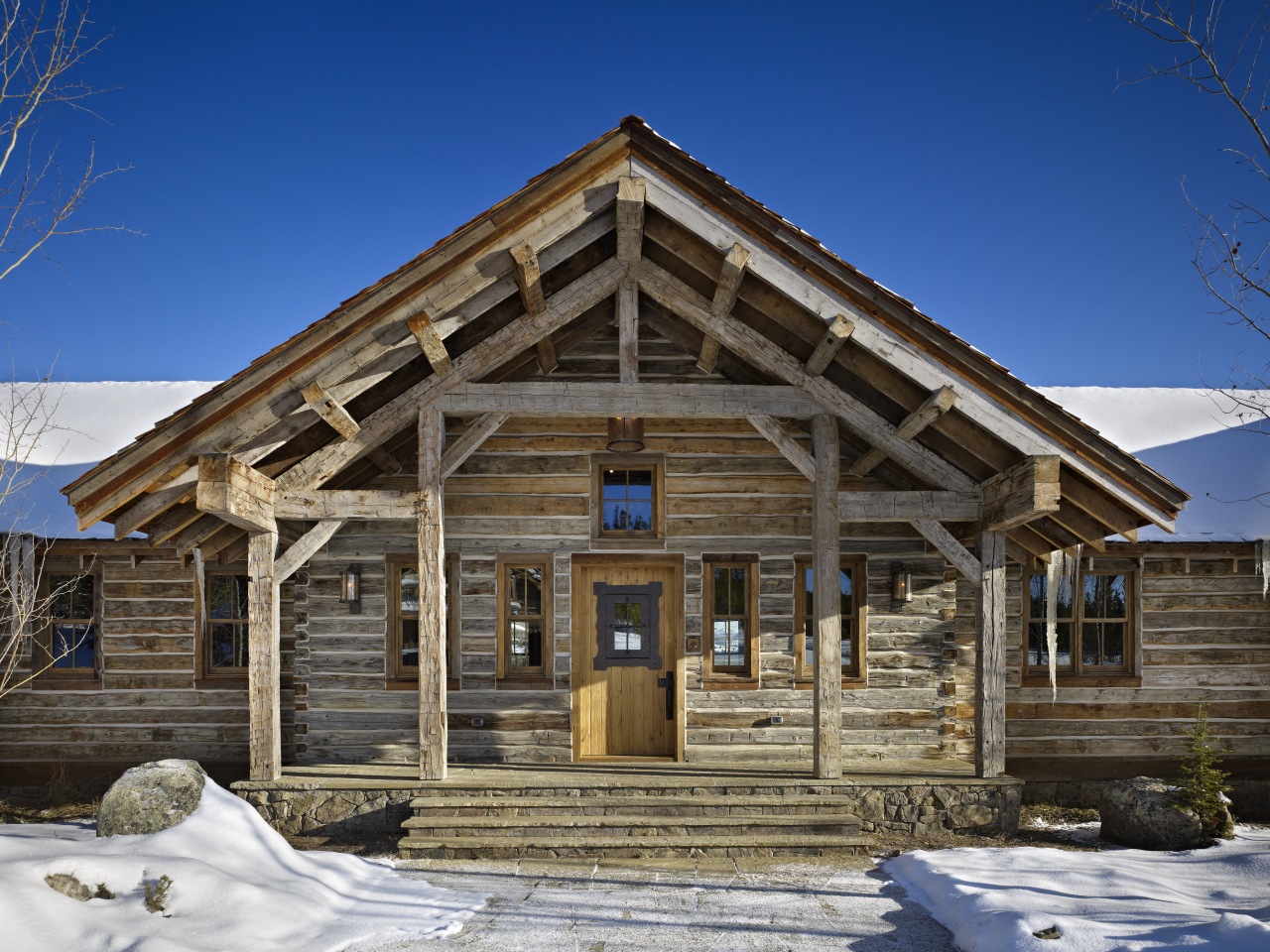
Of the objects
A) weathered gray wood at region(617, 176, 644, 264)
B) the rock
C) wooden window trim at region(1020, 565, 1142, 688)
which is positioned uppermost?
weathered gray wood at region(617, 176, 644, 264)

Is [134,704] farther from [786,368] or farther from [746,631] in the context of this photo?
[786,368]

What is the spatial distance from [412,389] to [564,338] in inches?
88.8

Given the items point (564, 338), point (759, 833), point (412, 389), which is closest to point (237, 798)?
point (412, 389)

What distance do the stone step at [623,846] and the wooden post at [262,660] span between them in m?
1.74

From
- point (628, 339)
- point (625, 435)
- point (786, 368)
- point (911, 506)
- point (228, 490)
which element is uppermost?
point (628, 339)

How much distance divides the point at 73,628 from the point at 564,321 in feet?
24.8

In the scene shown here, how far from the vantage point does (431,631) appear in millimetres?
8711

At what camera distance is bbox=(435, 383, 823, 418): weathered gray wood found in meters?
8.89

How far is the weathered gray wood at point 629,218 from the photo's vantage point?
318 inches

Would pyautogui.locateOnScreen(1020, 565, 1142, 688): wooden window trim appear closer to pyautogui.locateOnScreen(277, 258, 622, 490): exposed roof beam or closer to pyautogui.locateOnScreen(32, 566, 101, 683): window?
pyautogui.locateOnScreen(277, 258, 622, 490): exposed roof beam

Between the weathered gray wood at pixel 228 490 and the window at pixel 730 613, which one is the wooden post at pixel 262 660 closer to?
the weathered gray wood at pixel 228 490

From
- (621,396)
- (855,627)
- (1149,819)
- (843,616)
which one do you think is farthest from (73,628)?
(1149,819)

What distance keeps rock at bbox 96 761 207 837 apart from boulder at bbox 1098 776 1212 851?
8.86 meters

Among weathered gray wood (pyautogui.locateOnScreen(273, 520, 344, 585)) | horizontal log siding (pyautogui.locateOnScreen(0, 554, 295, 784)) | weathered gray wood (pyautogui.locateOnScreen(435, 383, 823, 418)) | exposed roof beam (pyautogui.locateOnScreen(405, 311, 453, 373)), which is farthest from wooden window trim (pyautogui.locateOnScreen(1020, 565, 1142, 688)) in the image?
horizontal log siding (pyautogui.locateOnScreen(0, 554, 295, 784))
